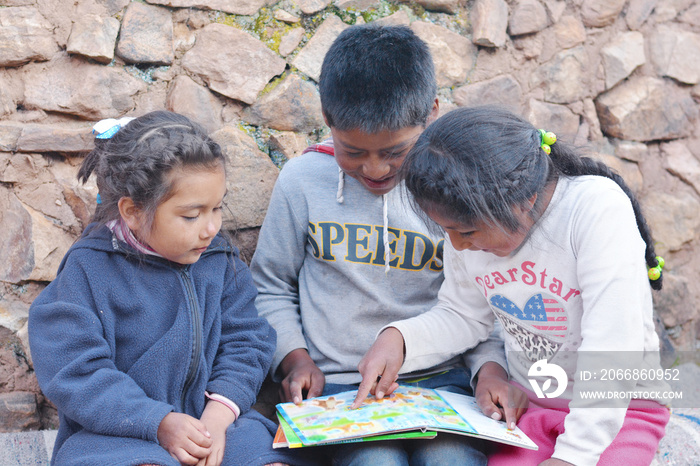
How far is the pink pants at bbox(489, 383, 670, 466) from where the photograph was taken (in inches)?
56.4

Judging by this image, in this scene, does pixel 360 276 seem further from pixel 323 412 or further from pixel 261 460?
pixel 261 460

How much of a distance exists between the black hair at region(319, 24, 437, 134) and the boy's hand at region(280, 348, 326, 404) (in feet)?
2.14

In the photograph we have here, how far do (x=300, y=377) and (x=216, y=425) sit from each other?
27 centimetres

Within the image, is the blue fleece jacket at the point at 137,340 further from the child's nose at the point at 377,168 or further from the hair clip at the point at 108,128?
the child's nose at the point at 377,168

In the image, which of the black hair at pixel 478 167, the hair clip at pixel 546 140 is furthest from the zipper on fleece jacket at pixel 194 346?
the hair clip at pixel 546 140

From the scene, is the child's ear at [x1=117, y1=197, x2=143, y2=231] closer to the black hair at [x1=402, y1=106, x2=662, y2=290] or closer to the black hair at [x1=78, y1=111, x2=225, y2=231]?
the black hair at [x1=78, y1=111, x2=225, y2=231]

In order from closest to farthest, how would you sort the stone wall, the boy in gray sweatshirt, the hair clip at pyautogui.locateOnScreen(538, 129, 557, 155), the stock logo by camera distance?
the hair clip at pyautogui.locateOnScreen(538, 129, 557, 155) → the stock logo → the boy in gray sweatshirt → the stone wall

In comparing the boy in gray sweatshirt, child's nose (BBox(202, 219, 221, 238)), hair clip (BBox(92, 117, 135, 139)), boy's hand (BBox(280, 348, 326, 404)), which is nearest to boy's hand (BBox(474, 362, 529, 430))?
the boy in gray sweatshirt

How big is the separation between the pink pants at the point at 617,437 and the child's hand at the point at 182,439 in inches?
26.8

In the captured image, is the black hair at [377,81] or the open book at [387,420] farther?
the black hair at [377,81]

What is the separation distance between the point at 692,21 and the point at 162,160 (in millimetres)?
2320

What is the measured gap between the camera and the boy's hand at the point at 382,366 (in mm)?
1545

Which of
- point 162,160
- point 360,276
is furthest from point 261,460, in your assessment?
point 162,160

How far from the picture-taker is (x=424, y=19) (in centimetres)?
233
